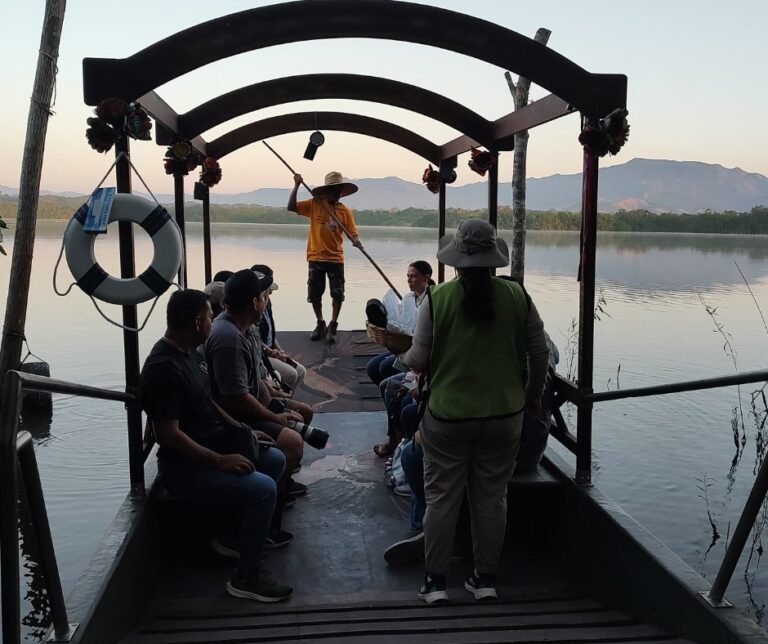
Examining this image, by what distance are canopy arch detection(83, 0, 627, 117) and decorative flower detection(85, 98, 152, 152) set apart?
0.22 feet

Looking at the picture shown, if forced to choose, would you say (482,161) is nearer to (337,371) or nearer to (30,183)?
(337,371)

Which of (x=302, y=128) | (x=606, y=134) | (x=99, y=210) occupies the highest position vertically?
(x=302, y=128)

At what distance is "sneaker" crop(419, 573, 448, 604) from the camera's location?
9.16 feet

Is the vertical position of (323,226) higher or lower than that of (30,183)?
lower

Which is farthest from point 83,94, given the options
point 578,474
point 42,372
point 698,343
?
point 698,343

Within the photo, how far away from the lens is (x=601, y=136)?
10.7 feet

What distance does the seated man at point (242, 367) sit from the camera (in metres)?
3.07

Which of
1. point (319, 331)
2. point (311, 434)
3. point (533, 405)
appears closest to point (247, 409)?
point (311, 434)

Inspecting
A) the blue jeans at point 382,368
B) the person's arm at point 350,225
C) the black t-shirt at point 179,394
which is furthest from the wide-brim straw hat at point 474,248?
the person's arm at point 350,225

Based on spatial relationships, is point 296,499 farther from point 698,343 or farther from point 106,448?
point 698,343

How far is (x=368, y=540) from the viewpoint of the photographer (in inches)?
130

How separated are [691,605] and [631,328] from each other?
11.5m

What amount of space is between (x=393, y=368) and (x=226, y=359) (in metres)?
1.81

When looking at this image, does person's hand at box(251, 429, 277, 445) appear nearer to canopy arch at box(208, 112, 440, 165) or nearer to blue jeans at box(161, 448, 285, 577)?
blue jeans at box(161, 448, 285, 577)
